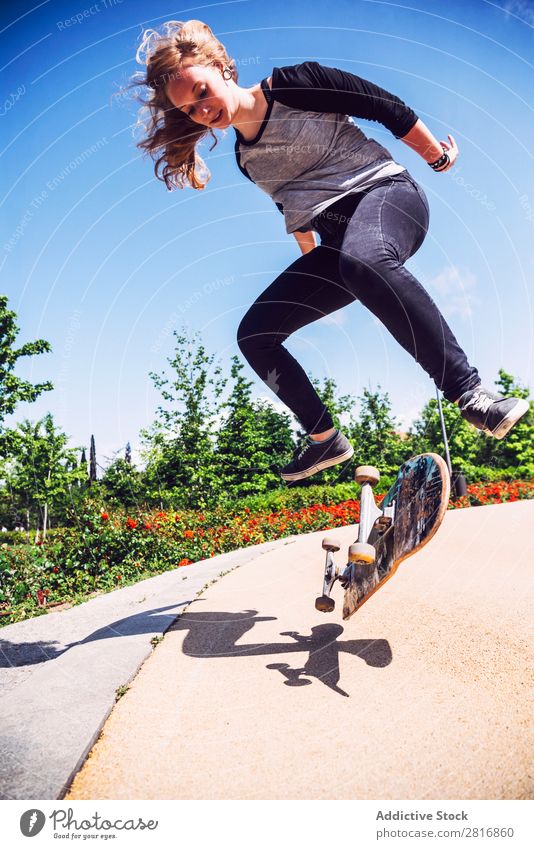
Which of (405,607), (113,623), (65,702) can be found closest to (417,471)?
(405,607)

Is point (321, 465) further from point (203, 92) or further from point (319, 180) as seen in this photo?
point (203, 92)

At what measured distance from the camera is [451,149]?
307cm

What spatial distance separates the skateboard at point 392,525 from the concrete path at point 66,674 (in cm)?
159

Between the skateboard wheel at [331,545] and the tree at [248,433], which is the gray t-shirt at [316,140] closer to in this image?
the skateboard wheel at [331,545]

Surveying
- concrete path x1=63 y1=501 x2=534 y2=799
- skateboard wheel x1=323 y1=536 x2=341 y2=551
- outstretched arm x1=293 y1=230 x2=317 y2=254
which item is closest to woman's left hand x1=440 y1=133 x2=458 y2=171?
outstretched arm x1=293 y1=230 x2=317 y2=254

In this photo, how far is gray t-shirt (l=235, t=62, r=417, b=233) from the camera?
8.82 ft

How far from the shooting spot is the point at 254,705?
3346 millimetres

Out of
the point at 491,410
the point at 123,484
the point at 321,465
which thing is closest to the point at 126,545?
the point at 123,484

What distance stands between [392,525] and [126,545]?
7.53 metres

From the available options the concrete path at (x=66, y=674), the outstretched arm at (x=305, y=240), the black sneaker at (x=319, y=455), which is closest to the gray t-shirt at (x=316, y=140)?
the outstretched arm at (x=305, y=240)

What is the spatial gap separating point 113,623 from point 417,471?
3686 mm

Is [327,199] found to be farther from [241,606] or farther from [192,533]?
[192,533]

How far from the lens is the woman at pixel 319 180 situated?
249 cm

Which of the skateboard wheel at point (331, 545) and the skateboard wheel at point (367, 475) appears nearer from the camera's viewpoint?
the skateboard wheel at point (367, 475)
